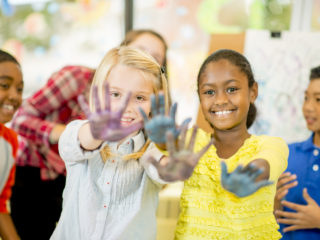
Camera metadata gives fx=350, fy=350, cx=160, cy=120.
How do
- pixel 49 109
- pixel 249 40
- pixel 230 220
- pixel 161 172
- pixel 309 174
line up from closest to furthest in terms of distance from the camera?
pixel 161 172, pixel 230 220, pixel 309 174, pixel 49 109, pixel 249 40

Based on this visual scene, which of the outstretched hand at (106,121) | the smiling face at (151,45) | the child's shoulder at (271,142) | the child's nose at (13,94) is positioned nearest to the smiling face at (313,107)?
the child's shoulder at (271,142)

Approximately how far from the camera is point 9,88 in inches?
53.2

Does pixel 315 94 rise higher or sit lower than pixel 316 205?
higher

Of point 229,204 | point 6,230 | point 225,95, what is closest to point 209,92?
point 225,95

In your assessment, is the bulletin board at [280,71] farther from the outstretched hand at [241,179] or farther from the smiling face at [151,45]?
the outstretched hand at [241,179]

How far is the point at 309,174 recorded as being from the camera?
1.43 metres

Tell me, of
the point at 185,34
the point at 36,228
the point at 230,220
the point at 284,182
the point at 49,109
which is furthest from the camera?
the point at 185,34

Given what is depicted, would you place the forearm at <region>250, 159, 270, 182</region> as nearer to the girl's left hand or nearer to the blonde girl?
the blonde girl

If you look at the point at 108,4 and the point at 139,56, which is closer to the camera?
the point at 139,56

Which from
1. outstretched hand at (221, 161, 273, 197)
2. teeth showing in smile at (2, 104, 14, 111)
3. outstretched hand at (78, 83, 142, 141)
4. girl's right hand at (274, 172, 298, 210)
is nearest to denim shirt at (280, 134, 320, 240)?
girl's right hand at (274, 172, 298, 210)

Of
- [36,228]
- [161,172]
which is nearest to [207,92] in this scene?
[161,172]

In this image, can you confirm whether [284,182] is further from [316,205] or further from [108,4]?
[108,4]

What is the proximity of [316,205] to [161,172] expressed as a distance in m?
0.78

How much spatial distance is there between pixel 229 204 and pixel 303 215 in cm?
42
